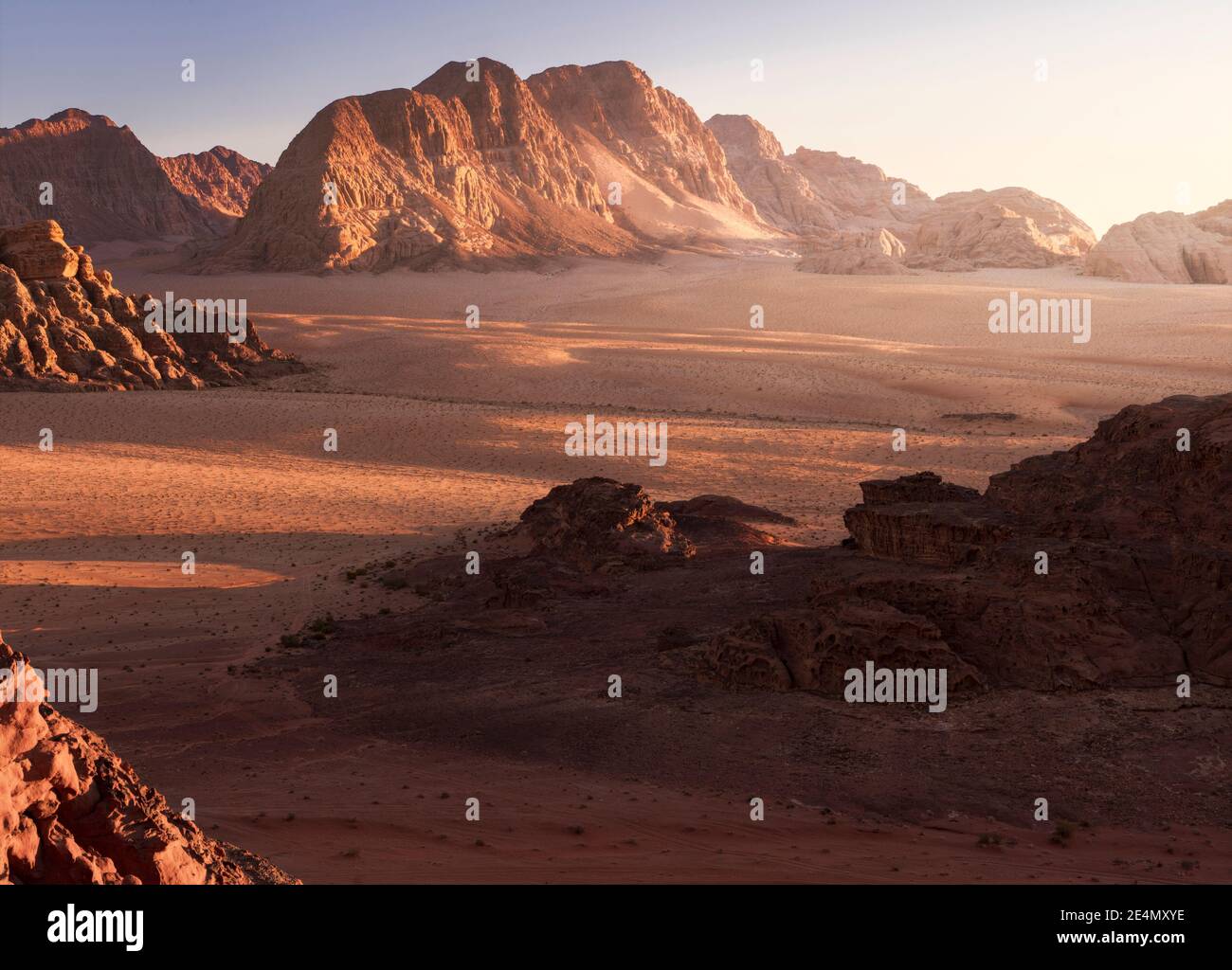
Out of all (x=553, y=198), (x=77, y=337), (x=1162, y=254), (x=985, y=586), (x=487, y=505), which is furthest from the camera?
(x=553, y=198)

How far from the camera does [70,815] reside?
20.7ft

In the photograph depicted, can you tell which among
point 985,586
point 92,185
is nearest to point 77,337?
point 985,586

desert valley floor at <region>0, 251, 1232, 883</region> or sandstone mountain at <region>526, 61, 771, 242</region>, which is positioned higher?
sandstone mountain at <region>526, 61, 771, 242</region>

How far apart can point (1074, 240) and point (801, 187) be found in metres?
62.7

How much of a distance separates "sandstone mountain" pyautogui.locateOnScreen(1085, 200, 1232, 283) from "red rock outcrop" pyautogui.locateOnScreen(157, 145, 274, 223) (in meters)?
124

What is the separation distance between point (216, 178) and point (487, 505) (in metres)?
178

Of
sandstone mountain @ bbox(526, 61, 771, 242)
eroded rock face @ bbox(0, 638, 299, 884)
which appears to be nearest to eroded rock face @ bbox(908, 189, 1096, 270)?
sandstone mountain @ bbox(526, 61, 771, 242)

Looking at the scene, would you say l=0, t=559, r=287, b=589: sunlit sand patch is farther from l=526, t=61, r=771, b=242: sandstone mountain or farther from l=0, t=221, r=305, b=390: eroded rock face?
l=526, t=61, r=771, b=242: sandstone mountain

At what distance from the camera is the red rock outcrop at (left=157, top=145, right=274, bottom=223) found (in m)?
171

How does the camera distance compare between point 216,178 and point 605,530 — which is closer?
point 605,530

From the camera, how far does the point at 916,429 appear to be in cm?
3822

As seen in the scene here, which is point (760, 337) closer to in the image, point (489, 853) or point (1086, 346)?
point (1086, 346)

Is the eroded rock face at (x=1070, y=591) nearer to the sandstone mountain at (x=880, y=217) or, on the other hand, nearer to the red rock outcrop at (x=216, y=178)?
the sandstone mountain at (x=880, y=217)

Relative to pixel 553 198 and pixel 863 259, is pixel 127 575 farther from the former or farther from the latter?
pixel 553 198
